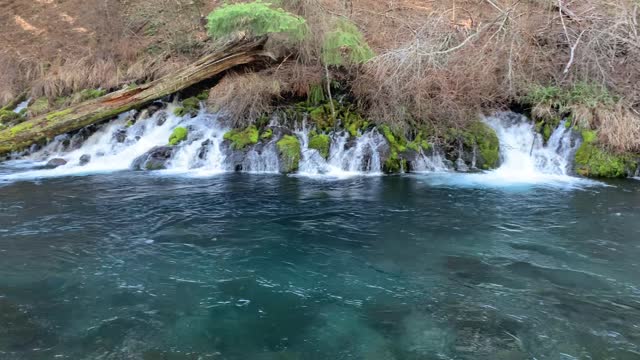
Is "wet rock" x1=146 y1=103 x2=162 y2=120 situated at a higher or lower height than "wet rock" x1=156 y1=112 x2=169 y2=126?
higher

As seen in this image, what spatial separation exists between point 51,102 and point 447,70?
40.4 feet

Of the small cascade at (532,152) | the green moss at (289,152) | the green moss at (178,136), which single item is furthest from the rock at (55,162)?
the small cascade at (532,152)

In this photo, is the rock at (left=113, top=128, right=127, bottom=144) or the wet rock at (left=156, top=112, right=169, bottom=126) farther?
the wet rock at (left=156, top=112, right=169, bottom=126)

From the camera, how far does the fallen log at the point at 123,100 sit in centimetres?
1268

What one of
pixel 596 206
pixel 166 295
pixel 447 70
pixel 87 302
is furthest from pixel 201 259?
pixel 447 70

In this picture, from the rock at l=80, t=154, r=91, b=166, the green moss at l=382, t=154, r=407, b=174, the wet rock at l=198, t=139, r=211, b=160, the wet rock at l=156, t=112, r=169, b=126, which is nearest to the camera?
the green moss at l=382, t=154, r=407, b=174

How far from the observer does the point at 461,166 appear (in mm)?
12516

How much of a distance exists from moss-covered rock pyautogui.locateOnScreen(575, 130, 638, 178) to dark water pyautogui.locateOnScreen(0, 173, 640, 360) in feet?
4.86

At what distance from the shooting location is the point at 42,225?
27.0 feet

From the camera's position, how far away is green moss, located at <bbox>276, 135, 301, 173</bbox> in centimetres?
1238

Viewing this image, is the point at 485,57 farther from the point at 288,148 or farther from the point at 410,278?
the point at 410,278

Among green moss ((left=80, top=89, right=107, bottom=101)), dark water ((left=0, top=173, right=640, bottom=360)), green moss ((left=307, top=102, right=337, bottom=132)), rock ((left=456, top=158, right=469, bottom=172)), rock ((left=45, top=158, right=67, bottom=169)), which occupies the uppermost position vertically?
green moss ((left=80, top=89, right=107, bottom=101))

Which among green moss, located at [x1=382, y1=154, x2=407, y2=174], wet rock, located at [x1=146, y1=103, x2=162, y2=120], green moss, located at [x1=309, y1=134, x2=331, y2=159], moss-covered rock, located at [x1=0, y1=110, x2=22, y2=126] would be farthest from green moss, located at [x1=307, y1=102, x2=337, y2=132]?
moss-covered rock, located at [x1=0, y1=110, x2=22, y2=126]

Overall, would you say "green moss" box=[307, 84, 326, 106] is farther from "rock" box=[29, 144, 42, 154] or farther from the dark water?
"rock" box=[29, 144, 42, 154]
